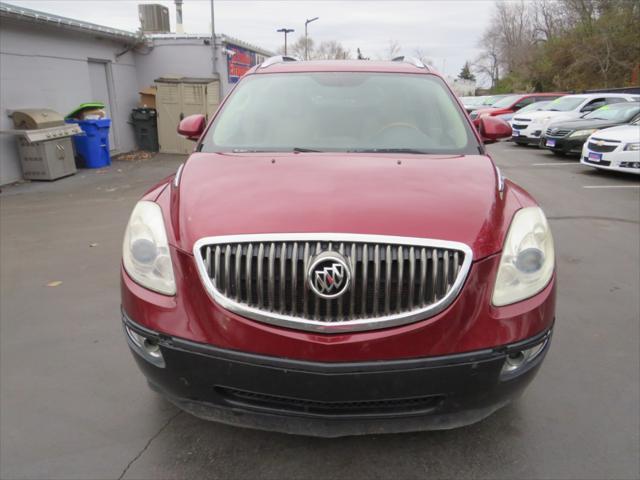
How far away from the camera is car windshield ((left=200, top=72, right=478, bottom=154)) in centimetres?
296

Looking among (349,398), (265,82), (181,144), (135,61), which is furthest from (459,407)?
(135,61)

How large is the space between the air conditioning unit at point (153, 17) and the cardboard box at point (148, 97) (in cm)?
580

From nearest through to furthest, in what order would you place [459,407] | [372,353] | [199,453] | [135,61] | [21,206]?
1. [372,353]
2. [459,407]
3. [199,453]
4. [21,206]
5. [135,61]

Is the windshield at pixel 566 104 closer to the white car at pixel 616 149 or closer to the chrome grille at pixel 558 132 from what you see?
the chrome grille at pixel 558 132

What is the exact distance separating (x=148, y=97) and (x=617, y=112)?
41.8 feet

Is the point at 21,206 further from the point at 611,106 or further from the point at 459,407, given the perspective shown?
the point at 611,106

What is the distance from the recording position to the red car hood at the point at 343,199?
1.96 meters

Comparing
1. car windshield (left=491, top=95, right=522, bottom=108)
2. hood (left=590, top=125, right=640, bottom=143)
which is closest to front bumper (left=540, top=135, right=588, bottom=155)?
hood (left=590, top=125, right=640, bottom=143)

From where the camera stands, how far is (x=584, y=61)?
31.1 m

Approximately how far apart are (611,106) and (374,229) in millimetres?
13603

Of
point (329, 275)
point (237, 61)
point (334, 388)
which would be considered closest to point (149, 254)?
point (329, 275)

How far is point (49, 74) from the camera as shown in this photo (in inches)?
435

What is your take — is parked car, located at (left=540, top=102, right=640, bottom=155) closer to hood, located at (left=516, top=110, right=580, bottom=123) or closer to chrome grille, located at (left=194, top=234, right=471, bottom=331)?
hood, located at (left=516, top=110, right=580, bottom=123)

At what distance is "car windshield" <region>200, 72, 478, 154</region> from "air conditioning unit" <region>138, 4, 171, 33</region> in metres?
18.1
